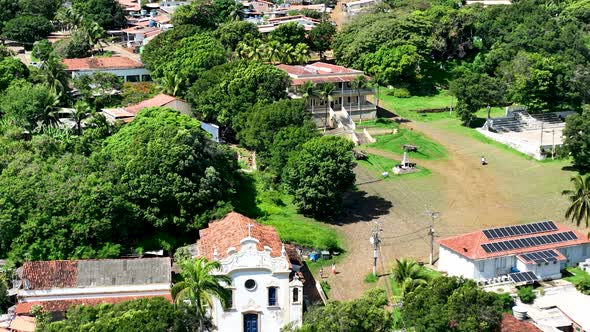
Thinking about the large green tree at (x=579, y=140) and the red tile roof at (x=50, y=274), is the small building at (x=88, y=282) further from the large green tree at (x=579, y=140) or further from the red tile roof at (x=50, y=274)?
the large green tree at (x=579, y=140)

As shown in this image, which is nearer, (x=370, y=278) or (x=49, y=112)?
(x=370, y=278)

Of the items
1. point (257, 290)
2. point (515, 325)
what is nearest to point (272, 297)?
point (257, 290)

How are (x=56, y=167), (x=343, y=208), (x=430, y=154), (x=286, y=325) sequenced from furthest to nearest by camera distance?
(x=430, y=154) < (x=343, y=208) < (x=56, y=167) < (x=286, y=325)

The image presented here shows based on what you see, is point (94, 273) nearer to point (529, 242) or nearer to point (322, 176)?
point (322, 176)

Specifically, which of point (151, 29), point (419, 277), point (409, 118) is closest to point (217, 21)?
point (151, 29)

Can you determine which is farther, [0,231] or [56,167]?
[56,167]

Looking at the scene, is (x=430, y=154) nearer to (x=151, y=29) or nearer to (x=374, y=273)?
(x=374, y=273)

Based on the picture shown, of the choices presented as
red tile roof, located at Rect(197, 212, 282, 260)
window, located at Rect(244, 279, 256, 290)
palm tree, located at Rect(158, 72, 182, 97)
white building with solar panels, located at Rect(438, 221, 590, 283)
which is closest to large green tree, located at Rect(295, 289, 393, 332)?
window, located at Rect(244, 279, 256, 290)
